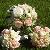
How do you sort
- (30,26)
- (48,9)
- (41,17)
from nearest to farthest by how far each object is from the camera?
(30,26) → (41,17) → (48,9)

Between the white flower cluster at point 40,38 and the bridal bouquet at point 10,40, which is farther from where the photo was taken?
the white flower cluster at point 40,38

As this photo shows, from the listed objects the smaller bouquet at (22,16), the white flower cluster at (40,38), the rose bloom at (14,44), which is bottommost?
the rose bloom at (14,44)

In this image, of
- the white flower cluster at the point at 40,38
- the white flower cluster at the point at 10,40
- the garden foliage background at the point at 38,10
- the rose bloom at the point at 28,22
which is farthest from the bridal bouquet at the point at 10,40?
the garden foliage background at the point at 38,10

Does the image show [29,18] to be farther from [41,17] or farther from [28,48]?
[41,17]

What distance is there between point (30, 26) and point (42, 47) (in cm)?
73

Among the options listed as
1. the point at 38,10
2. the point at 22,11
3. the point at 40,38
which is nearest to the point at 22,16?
the point at 22,11

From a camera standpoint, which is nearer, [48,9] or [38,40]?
[38,40]

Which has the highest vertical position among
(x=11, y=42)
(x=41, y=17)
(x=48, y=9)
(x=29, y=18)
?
(x=48, y=9)

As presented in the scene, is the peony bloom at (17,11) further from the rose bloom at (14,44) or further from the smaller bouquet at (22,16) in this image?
the rose bloom at (14,44)

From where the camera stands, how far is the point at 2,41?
16.4ft

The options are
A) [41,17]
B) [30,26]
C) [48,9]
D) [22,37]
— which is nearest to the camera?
[22,37]

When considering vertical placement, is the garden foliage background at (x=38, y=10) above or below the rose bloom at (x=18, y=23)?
above

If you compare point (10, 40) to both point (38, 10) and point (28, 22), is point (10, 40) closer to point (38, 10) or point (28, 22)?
point (28, 22)

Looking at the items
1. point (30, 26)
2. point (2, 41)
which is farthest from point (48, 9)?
point (2, 41)
